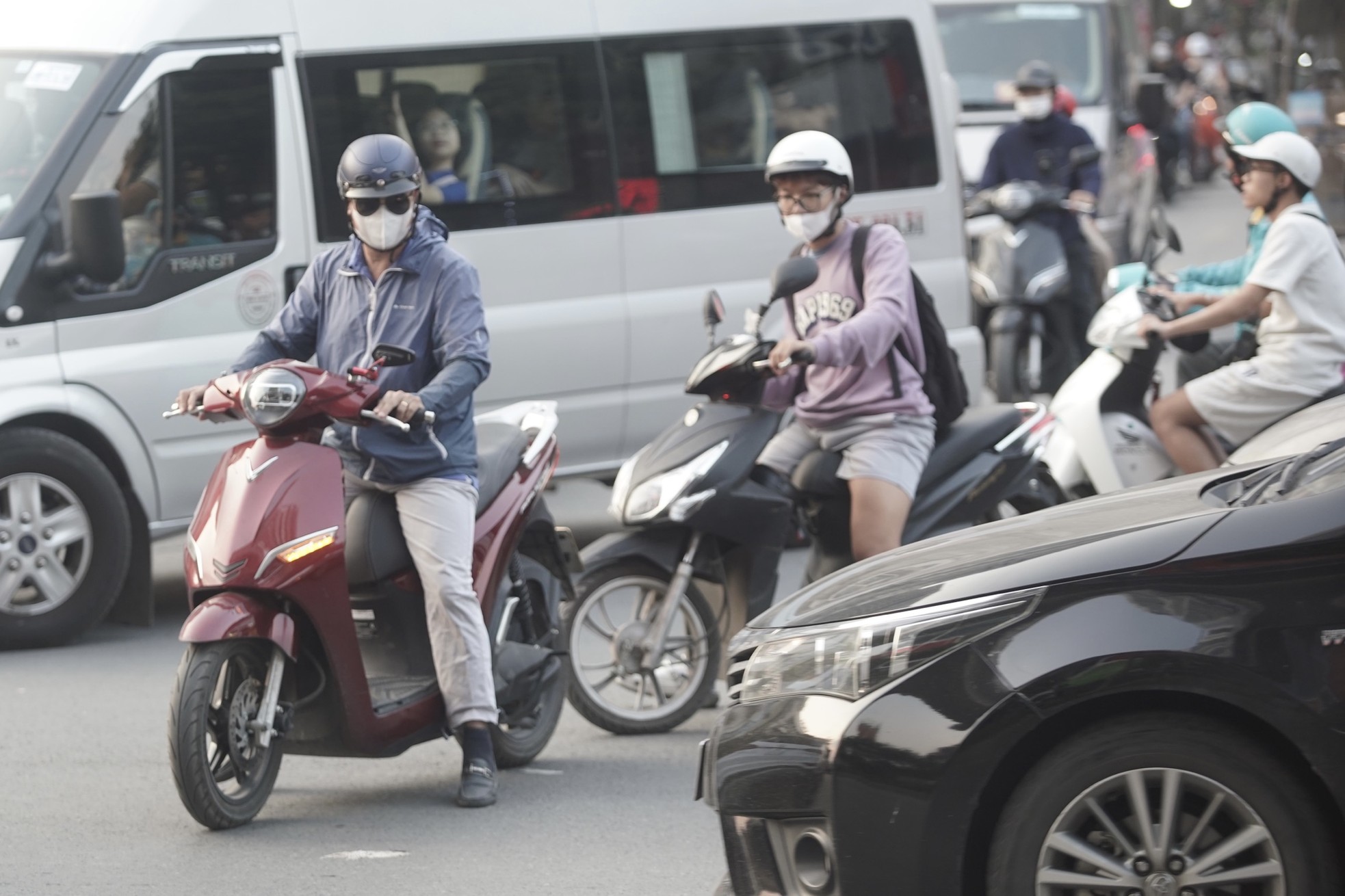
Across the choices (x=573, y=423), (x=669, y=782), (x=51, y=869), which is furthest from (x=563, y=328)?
(x=51, y=869)

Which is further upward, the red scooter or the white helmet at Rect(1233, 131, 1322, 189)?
the white helmet at Rect(1233, 131, 1322, 189)

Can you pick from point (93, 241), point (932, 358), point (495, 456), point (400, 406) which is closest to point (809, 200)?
point (932, 358)

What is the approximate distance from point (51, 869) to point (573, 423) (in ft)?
14.3

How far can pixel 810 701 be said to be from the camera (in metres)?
3.71

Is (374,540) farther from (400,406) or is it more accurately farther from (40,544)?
(40,544)

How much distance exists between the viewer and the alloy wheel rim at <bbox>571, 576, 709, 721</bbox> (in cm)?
618

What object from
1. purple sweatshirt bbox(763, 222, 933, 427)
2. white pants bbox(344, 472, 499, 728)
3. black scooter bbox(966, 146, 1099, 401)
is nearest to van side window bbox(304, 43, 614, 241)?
purple sweatshirt bbox(763, 222, 933, 427)

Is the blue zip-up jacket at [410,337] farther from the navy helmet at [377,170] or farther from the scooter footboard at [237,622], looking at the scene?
the scooter footboard at [237,622]

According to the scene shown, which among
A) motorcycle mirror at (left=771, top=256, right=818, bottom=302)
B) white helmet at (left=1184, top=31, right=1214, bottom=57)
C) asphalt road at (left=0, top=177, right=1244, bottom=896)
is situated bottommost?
asphalt road at (left=0, top=177, right=1244, bottom=896)

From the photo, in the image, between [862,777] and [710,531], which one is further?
[710,531]

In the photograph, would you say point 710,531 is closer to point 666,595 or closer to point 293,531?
point 666,595

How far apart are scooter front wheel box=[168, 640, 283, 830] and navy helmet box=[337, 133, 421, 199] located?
126cm

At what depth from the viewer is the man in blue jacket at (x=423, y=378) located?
534 cm

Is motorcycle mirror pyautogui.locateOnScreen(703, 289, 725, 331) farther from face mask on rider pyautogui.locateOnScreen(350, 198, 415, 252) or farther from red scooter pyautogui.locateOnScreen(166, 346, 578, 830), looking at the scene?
face mask on rider pyautogui.locateOnScreen(350, 198, 415, 252)
